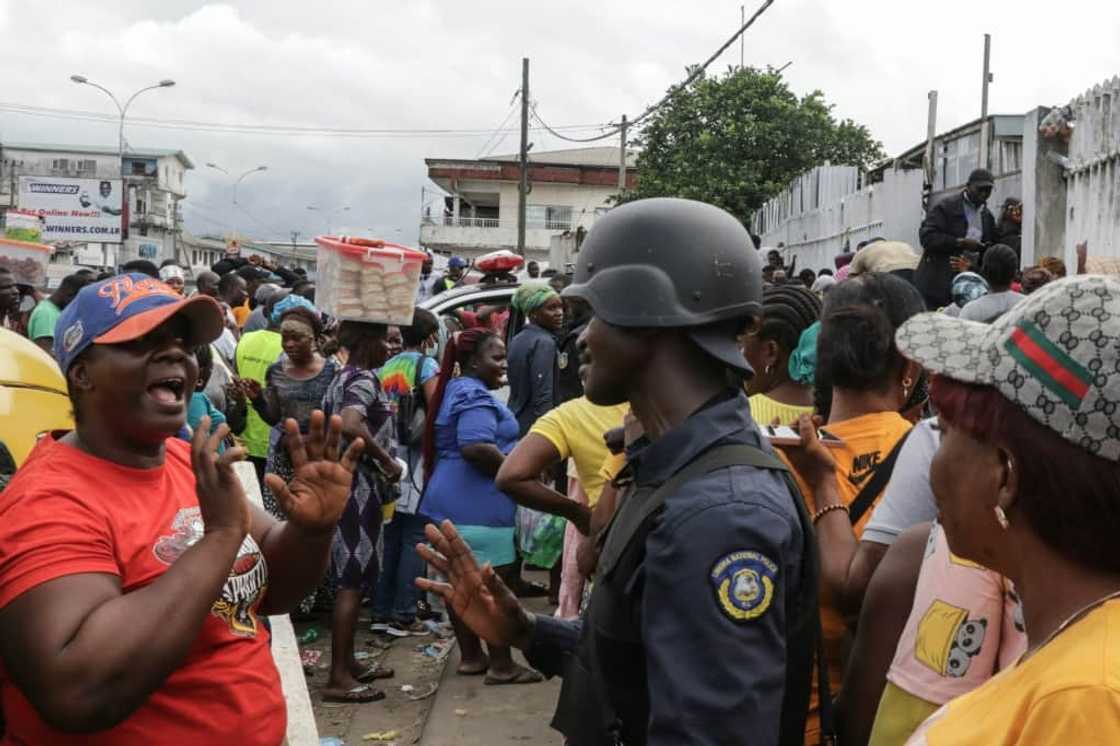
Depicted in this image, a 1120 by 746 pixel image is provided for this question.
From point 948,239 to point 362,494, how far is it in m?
5.71

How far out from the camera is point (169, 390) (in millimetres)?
2719

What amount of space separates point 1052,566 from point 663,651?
0.68 metres

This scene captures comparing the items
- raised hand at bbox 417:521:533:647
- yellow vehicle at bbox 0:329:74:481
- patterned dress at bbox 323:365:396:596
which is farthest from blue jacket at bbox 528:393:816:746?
patterned dress at bbox 323:365:396:596

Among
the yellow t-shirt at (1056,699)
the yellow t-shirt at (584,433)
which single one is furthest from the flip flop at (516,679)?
the yellow t-shirt at (1056,699)

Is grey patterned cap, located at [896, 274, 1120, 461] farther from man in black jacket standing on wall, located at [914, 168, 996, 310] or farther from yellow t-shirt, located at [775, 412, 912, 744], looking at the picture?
man in black jacket standing on wall, located at [914, 168, 996, 310]

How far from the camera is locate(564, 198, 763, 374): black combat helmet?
Answer: 225cm

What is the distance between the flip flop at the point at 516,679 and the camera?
6425 millimetres

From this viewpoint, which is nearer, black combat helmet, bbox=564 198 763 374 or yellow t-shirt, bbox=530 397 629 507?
black combat helmet, bbox=564 198 763 374

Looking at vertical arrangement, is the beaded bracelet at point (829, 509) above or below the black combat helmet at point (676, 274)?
below

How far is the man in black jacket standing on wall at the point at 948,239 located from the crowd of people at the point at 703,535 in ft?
20.9

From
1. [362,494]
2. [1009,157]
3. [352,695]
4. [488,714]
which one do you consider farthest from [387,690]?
[1009,157]

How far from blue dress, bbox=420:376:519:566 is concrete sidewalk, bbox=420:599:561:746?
2.29ft

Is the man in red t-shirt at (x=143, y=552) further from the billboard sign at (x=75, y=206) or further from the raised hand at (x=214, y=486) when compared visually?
the billboard sign at (x=75, y=206)

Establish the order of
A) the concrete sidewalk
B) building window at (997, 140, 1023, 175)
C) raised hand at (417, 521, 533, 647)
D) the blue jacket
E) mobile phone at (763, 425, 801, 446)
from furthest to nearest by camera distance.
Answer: building window at (997, 140, 1023, 175) → the concrete sidewalk → mobile phone at (763, 425, 801, 446) → raised hand at (417, 521, 533, 647) → the blue jacket
